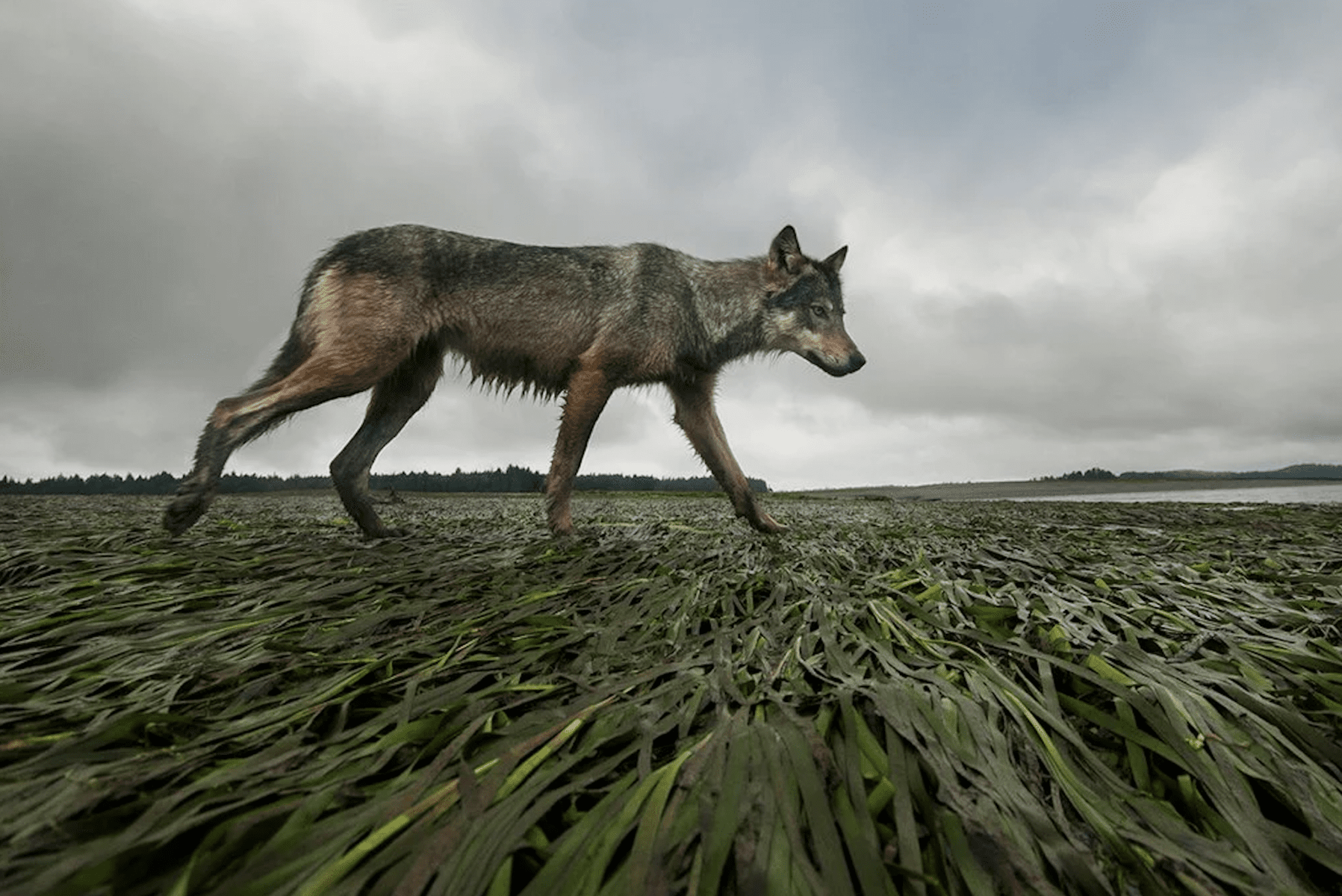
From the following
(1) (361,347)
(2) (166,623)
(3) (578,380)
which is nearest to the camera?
(2) (166,623)

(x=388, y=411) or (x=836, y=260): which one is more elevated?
(x=836, y=260)

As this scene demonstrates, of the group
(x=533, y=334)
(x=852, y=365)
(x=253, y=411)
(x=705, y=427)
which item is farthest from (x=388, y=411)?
(x=852, y=365)

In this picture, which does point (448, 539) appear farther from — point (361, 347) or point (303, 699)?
point (303, 699)

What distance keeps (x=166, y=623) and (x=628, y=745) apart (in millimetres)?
1511

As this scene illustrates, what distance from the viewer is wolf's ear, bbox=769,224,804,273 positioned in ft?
16.0

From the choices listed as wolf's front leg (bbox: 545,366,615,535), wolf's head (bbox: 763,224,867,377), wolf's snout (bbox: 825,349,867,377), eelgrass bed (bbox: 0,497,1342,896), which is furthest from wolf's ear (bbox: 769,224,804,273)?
eelgrass bed (bbox: 0,497,1342,896)

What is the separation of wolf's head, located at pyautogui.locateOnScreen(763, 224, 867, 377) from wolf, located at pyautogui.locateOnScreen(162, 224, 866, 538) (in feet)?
0.04

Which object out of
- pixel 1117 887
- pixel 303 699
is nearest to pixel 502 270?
pixel 303 699

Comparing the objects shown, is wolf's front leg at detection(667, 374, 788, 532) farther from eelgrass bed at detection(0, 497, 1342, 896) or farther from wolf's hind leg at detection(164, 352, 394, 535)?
eelgrass bed at detection(0, 497, 1342, 896)

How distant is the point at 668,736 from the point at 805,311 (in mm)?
4580

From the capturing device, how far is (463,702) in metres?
1.10

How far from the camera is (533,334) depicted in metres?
4.38

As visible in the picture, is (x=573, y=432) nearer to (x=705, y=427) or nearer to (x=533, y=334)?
(x=533, y=334)

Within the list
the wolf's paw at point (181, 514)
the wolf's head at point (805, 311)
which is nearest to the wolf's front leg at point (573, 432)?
the wolf's head at point (805, 311)
